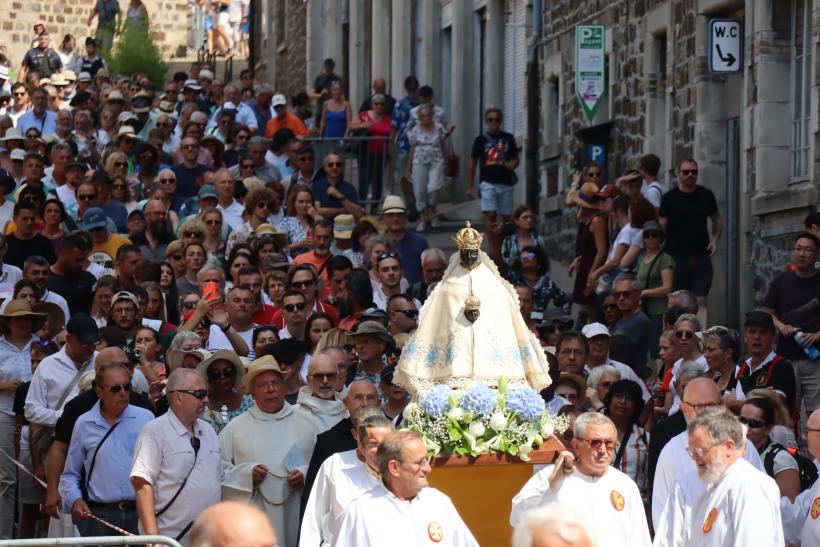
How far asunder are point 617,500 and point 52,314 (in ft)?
20.5

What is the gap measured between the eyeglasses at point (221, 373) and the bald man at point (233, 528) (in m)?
6.44

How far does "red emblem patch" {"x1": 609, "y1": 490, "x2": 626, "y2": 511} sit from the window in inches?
312

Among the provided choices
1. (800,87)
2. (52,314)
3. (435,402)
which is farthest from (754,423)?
(800,87)

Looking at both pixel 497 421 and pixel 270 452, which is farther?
pixel 270 452

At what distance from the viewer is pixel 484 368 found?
32.7ft

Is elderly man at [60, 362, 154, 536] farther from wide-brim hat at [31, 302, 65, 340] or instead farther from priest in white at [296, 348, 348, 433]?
wide-brim hat at [31, 302, 65, 340]

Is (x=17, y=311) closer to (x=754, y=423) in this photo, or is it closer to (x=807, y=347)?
(x=754, y=423)

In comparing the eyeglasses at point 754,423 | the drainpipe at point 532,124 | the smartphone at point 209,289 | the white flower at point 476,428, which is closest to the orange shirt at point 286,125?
the drainpipe at point 532,124

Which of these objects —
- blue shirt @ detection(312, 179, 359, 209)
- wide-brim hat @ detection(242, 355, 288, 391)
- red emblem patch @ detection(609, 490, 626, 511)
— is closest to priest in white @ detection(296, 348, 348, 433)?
wide-brim hat @ detection(242, 355, 288, 391)

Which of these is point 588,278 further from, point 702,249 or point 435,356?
point 435,356

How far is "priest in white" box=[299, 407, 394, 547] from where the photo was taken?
9.48 metres

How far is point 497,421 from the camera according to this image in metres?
9.61

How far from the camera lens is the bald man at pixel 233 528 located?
5.47 meters

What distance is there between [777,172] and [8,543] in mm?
10952
